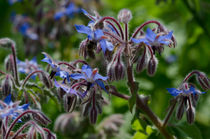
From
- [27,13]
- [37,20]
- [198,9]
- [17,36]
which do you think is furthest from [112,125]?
[17,36]

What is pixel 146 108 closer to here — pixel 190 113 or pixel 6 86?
pixel 190 113

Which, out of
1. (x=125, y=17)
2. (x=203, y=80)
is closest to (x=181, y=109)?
(x=203, y=80)

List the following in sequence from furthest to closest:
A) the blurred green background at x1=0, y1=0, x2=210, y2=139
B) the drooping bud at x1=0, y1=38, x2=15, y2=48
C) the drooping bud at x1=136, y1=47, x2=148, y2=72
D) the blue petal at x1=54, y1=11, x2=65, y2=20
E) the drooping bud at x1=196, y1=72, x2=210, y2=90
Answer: the blue petal at x1=54, y1=11, x2=65, y2=20 < the blurred green background at x1=0, y1=0, x2=210, y2=139 < the drooping bud at x1=0, y1=38, x2=15, y2=48 < the drooping bud at x1=196, y1=72, x2=210, y2=90 < the drooping bud at x1=136, y1=47, x2=148, y2=72

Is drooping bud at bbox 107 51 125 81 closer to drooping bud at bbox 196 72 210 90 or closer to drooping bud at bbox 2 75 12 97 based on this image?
drooping bud at bbox 196 72 210 90

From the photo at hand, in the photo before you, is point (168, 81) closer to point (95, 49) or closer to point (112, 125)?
point (112, 125)

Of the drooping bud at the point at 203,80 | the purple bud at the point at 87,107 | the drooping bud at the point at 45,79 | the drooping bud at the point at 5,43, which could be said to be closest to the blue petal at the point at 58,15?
the drooping bud at the point at 5,43

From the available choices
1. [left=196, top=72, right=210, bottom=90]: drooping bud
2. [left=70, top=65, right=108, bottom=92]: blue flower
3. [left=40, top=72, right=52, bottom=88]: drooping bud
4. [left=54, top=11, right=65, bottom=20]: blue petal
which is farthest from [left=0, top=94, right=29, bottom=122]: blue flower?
[left=54, top=11, right=65, bottom=20]: blue petal

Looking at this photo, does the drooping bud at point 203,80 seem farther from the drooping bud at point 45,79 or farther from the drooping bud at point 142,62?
the drooping bud at point 45,79
